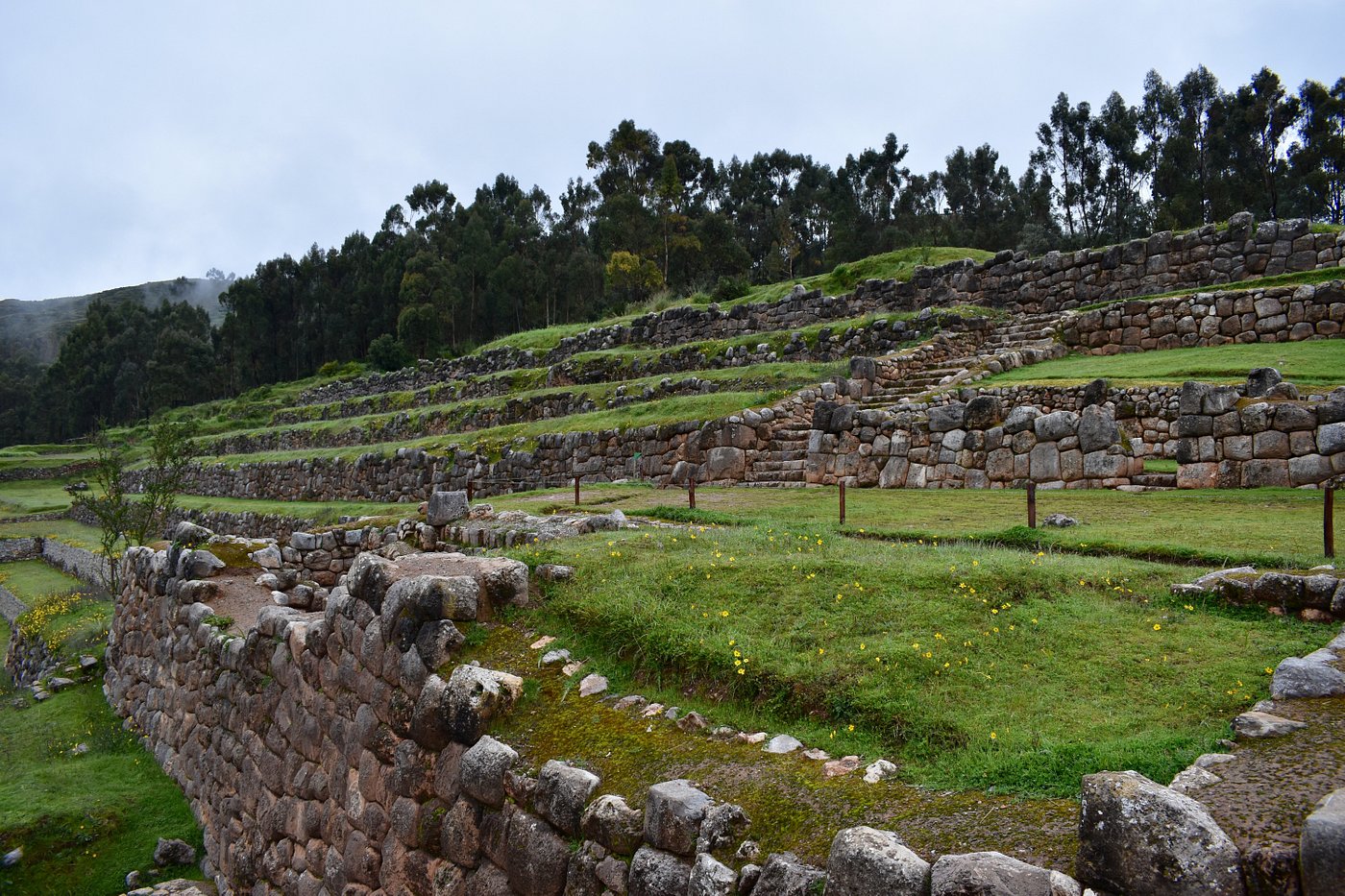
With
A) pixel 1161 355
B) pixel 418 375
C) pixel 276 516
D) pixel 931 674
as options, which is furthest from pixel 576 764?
pixel 418 375

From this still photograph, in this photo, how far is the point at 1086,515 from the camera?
10461 millimetres

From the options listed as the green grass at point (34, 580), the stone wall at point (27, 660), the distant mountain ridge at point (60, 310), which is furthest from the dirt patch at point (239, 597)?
the distant mountain ridge at point (60, 310)

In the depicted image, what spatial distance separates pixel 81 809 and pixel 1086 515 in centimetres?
1262

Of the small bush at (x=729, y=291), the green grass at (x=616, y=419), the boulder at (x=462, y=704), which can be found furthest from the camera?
the small bush at (x=729, y=291)

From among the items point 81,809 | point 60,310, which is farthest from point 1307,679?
point 60,310

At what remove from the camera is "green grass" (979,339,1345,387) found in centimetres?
1373

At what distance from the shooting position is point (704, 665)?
5551mm

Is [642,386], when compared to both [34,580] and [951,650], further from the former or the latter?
[34,580]

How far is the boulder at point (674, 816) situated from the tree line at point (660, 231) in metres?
31.2

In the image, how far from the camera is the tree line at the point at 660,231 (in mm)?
42594

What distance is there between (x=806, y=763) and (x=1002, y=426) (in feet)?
37.4

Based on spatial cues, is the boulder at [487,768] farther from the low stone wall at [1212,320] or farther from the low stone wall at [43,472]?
the low stone wall at [43,472]

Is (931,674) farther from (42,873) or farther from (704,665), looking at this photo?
(42,873)

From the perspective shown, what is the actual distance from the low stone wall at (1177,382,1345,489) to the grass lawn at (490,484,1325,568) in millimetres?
448
